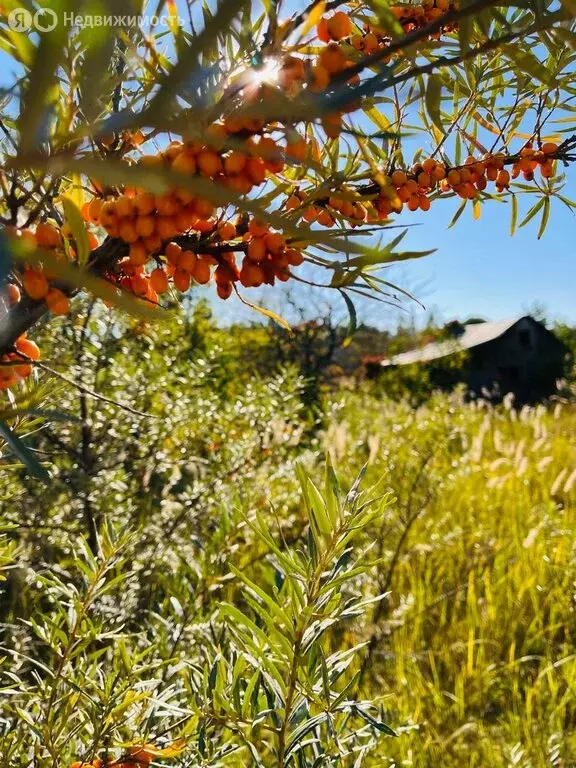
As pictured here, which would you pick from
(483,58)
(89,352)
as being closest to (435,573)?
(89,352)

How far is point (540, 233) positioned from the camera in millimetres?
534

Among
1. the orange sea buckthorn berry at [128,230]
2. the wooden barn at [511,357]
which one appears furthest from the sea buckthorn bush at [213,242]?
the wooden barn at [511,357]

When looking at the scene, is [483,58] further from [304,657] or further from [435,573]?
[435,573]

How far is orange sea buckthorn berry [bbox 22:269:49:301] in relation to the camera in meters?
0.25

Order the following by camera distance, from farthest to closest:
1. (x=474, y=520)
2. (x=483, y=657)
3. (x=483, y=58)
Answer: (x=474, y=520), (x=483, y=657), (x=483, y=58)

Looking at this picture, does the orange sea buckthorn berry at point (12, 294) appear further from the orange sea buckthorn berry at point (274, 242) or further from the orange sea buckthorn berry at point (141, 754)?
the orange sea buckthorn berry at point (141, 754)

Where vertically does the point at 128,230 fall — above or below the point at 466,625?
above

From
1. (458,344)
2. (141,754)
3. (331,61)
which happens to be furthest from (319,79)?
(458,344)

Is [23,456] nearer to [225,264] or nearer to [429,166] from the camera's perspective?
[225,264]

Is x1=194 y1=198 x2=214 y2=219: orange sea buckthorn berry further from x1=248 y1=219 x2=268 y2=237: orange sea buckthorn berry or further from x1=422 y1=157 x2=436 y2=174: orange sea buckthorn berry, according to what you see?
x1=422 y1=157 x2=436 y2=174: orange sea buckthorn berry

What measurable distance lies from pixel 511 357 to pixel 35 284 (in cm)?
1324

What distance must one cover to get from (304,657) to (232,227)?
282 mm

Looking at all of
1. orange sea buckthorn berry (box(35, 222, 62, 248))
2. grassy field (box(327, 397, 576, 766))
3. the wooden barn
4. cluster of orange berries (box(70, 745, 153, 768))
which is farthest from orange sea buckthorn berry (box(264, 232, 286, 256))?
the wooden barn

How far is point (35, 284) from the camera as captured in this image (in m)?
0.25
